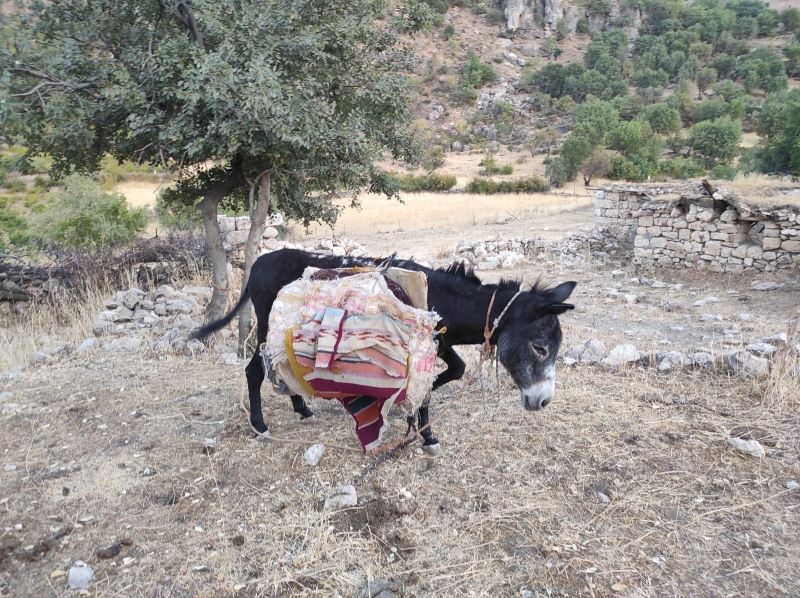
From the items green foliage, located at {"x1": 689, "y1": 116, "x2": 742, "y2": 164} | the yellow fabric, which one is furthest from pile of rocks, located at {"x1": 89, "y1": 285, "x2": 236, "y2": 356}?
green foliage, located at {"x1": 689, "y1": 116, "x2": 742, "y2": 164}

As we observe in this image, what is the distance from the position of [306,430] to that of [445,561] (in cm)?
183

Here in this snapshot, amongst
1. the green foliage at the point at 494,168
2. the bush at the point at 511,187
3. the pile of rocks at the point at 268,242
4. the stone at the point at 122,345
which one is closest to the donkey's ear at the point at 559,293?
the stone at the point at 122,345

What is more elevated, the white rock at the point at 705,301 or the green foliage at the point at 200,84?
the green foliage at the point at 200,84

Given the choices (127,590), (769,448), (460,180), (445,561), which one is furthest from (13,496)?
(460,180)

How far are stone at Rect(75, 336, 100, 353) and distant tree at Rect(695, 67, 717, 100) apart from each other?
7498 centimetres

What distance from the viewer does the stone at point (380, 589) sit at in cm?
270

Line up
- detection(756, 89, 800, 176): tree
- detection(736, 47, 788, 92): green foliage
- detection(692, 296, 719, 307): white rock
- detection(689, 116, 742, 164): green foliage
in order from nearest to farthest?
detection(692, 296, 719, 307): white rock → detection(756, 89, 800, 176): tree → detection(689, 116, 742, 164): green foliage → detection(736, 47, 788, 92): green foliage

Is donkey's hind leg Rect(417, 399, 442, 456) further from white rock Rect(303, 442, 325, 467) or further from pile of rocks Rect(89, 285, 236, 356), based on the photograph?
Answer: pile of rocks Rect(89, 285, 236, 356)

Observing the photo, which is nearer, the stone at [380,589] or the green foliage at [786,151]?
the stone at [380,589]

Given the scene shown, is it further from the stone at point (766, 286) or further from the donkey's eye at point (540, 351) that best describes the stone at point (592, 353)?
the stone at point (766, 286)

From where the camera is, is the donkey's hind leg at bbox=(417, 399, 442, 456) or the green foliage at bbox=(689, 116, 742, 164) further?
the green foliage at bbox=(689, 116, 742, 164)

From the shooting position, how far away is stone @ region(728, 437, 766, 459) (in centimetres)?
378

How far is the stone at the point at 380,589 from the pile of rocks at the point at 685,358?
3.40m

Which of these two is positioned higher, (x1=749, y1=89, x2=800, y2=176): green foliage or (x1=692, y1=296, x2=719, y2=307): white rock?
(x1=749, y1=89, x2=800, y2=176): green foliage
